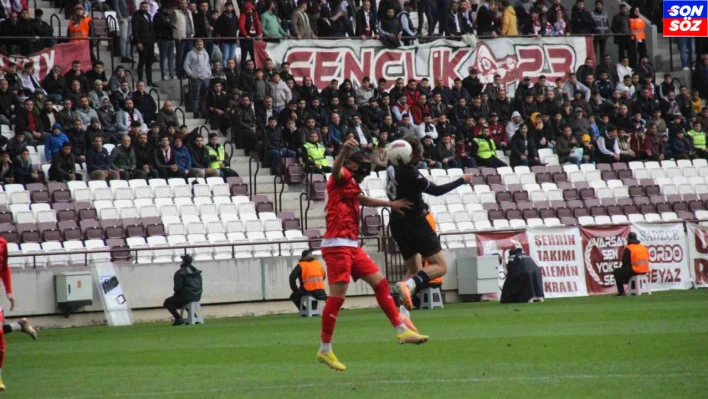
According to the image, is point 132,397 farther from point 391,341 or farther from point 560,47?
point 560,47

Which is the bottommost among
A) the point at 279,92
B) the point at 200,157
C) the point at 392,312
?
the point at 392,312

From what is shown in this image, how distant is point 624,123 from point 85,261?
16362 millimetres

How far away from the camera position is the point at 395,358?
13.3m

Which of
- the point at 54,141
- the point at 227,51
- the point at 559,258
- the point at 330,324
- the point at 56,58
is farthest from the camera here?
the point at 227,51

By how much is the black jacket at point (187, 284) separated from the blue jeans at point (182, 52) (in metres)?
8.85

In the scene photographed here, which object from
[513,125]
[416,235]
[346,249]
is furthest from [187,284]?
[513,125]

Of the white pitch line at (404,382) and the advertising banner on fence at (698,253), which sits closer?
the white pitch line at (404,382)

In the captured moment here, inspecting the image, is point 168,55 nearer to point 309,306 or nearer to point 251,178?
point 251,178

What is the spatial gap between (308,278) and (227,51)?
974 cm

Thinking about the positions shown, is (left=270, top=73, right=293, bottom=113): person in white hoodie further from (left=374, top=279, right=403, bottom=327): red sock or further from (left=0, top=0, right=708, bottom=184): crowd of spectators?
(left=374, top=279, right=403, bottom=327): red sock

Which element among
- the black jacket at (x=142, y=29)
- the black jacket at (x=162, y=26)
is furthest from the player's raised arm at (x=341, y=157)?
the black jacket at (x=162, y=26)

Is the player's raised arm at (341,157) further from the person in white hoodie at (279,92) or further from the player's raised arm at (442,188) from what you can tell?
the person in white hoodie at (279,92)

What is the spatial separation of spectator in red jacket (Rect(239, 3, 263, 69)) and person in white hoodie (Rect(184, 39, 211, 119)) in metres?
1.38

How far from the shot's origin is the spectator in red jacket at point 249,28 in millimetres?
30656
